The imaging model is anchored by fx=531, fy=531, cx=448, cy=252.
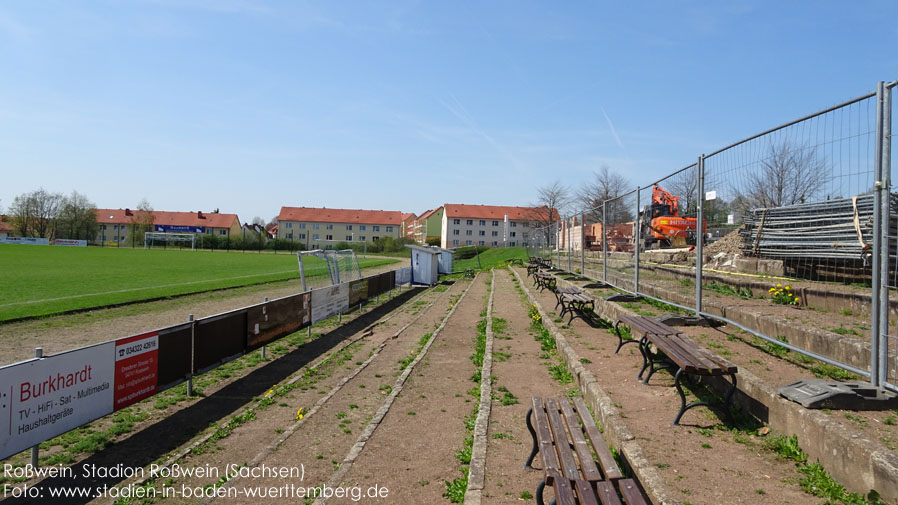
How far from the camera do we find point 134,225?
91.9 meters

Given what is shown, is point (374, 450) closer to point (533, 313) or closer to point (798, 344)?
point (798, 344)

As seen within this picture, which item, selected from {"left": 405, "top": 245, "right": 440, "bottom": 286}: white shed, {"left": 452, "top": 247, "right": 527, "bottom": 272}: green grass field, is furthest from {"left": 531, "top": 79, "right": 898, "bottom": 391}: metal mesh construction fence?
{"left": 452, "top": 247, "right": 527, "bottom": 272}: green grass field

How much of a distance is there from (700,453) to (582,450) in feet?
3.43

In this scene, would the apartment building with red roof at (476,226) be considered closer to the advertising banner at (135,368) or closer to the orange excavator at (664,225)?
the orange excavator at (664,225)

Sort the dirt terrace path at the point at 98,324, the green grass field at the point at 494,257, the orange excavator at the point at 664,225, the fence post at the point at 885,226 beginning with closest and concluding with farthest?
1. the fence post at the point at 885,226
2. the dirt terrace path at the point at 98,324
3. the orange excavator at the point at 664,225
4. the green grass field at the point at 494,257

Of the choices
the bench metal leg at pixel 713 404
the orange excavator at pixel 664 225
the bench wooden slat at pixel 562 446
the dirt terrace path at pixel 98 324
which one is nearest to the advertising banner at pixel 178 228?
the dirt terrace path at pixel 98 324

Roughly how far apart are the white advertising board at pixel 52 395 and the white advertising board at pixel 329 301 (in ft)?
24.2

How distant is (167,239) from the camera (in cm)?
8606

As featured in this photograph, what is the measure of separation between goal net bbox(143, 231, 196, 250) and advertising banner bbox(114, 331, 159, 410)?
269 feet

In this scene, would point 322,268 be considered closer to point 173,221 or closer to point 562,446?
point 562,446

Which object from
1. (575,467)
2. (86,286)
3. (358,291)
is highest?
(575,467)

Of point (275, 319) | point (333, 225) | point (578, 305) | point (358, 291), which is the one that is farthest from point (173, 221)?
point (578, 305)

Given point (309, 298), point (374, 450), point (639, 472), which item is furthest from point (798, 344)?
point (309, 298)

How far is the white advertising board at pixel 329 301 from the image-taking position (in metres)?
13.5
